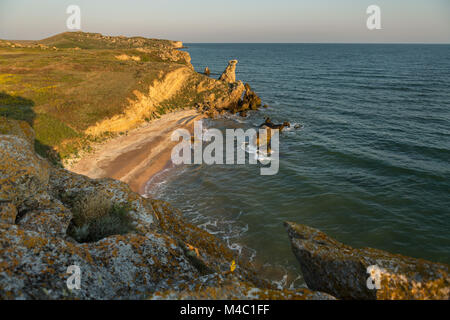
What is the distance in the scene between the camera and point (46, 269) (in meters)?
4.47

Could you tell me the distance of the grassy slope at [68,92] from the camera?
31453 millimetres

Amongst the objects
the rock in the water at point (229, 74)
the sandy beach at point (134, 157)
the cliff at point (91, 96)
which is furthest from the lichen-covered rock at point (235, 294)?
the rock in the water at point (229, 74)

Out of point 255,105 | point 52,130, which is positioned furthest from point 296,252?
point 255,105

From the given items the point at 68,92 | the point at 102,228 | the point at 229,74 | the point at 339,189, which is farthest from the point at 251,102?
the point at 102,228

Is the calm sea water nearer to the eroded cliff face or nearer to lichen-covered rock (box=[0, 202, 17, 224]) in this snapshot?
the eroded cliff face

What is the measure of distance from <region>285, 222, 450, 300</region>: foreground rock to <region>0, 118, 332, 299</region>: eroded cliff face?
1.83 metres

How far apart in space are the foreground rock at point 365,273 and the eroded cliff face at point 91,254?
183 centimetres

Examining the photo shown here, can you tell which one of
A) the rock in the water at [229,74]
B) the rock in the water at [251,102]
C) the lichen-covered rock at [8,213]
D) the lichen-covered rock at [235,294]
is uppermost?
the rock in the water at [229,74]

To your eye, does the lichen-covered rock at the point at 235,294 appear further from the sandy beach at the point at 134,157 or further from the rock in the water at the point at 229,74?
the rock in the water at the point at 229,74

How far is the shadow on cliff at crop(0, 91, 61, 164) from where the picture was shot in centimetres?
2727

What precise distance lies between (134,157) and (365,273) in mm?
29767

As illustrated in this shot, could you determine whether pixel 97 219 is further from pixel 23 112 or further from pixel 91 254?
pixel 23 112

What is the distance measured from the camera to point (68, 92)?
4097 cm

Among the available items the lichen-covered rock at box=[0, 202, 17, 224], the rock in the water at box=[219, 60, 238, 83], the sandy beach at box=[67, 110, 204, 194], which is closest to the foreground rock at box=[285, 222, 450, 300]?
the lichen-covered rock at box=[0, 202, 17, 224]
